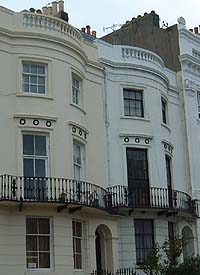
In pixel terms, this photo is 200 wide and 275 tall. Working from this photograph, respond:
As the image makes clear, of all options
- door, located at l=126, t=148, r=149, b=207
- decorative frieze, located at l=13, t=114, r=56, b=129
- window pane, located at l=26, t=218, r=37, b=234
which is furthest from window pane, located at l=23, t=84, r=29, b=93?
door, located at l=126, t=148, r=149, b=207

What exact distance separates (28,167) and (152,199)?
22.2ft

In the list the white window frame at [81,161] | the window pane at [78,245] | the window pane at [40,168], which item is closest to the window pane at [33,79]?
the white window frame at [81,161]

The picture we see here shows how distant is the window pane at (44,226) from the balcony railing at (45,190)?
0.97m

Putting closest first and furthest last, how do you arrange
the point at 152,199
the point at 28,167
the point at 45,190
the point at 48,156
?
the point at 45,190
the point at 28,167
the point at 48,156
the point at 152,199

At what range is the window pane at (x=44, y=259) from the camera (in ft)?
74.7

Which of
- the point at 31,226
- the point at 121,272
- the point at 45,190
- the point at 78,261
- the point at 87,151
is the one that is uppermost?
the point at 87,151

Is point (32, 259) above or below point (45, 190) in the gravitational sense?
below

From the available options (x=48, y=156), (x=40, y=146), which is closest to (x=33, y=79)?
(x=40, y=146)

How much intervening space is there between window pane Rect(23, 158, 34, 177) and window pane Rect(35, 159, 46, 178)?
0.21 metres

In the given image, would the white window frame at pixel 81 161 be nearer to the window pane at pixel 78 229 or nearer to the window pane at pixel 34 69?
the window pane at pixel 78 229

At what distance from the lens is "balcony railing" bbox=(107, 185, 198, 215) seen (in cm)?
2661

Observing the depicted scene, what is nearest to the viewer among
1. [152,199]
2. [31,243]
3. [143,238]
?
[31,243]

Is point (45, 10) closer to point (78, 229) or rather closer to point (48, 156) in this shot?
point (48, 156)

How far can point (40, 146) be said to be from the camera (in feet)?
78.5
